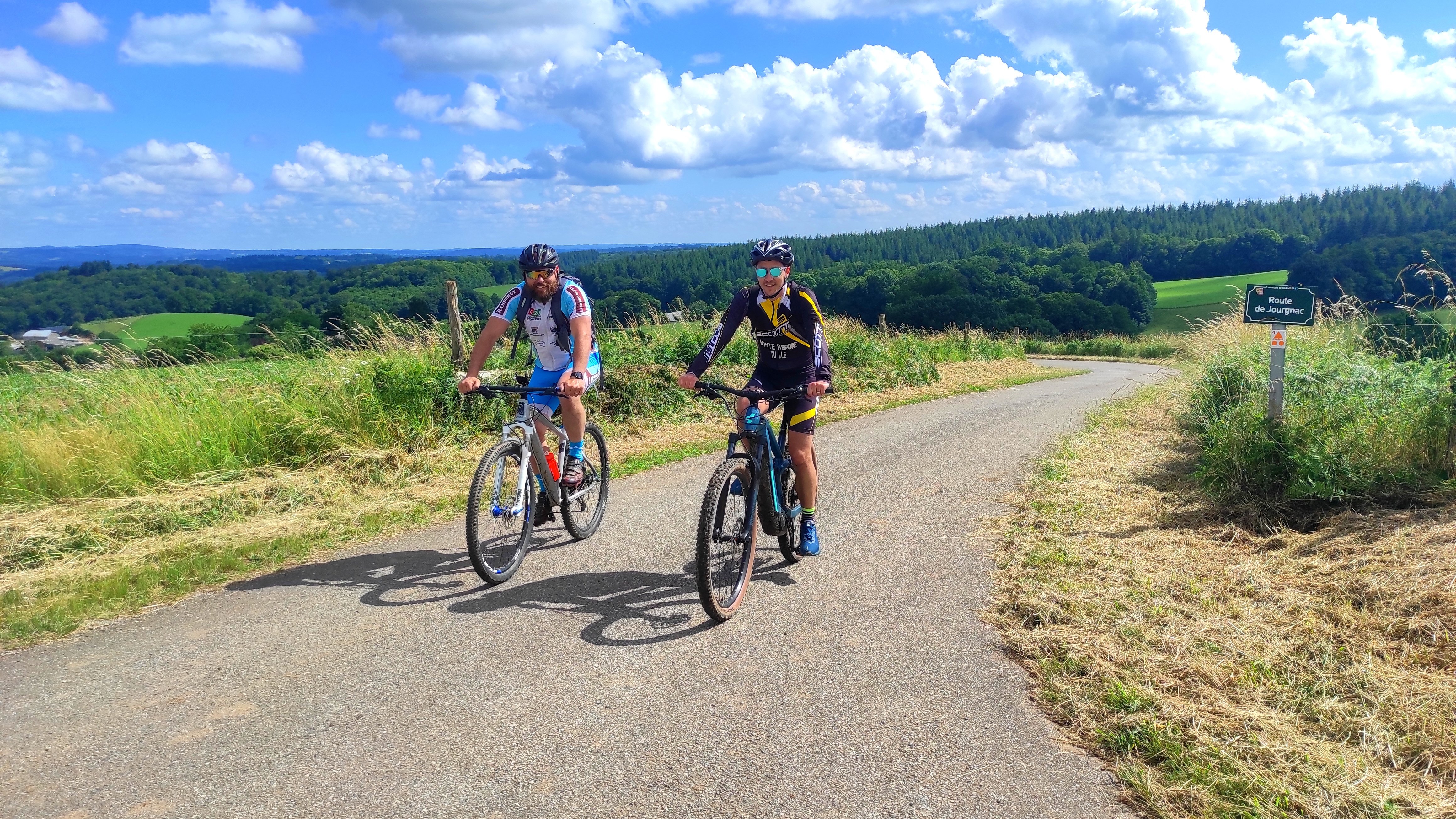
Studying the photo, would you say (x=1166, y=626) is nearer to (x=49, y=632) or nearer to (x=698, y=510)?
(x=698, y=510)

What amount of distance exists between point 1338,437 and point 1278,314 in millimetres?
1145

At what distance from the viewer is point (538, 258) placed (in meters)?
5.71

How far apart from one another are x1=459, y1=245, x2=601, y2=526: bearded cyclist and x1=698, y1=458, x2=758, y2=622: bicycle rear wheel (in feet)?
4.53

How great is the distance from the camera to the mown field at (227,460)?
5.57m

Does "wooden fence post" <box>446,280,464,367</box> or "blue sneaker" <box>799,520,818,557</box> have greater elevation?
"wooden fence post" <box>446,280,464,367</box>

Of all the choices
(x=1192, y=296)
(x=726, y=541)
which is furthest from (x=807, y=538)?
(x=1192, y=296)

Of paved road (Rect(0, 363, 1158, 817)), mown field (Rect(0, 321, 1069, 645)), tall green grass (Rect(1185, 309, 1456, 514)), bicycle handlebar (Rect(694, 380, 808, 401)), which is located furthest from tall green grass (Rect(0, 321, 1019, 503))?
tall green grass (Rect(1185, 309, 1456, 514))

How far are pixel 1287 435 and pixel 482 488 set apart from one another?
606cm

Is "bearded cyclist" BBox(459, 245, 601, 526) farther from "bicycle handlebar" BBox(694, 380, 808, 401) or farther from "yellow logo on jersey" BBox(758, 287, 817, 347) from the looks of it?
"yellow logo on jersey" BBox(758, 287, 817, 347)

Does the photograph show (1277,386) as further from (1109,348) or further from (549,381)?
(1109,348)

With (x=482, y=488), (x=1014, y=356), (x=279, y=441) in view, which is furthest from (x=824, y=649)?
(x=1014, y=356)

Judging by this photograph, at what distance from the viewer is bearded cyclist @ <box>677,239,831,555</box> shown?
201 inches

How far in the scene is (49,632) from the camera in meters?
4.50

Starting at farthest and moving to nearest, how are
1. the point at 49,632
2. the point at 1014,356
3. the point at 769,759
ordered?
the point at 1014,356
the point at 49,632
the point at 769,759
